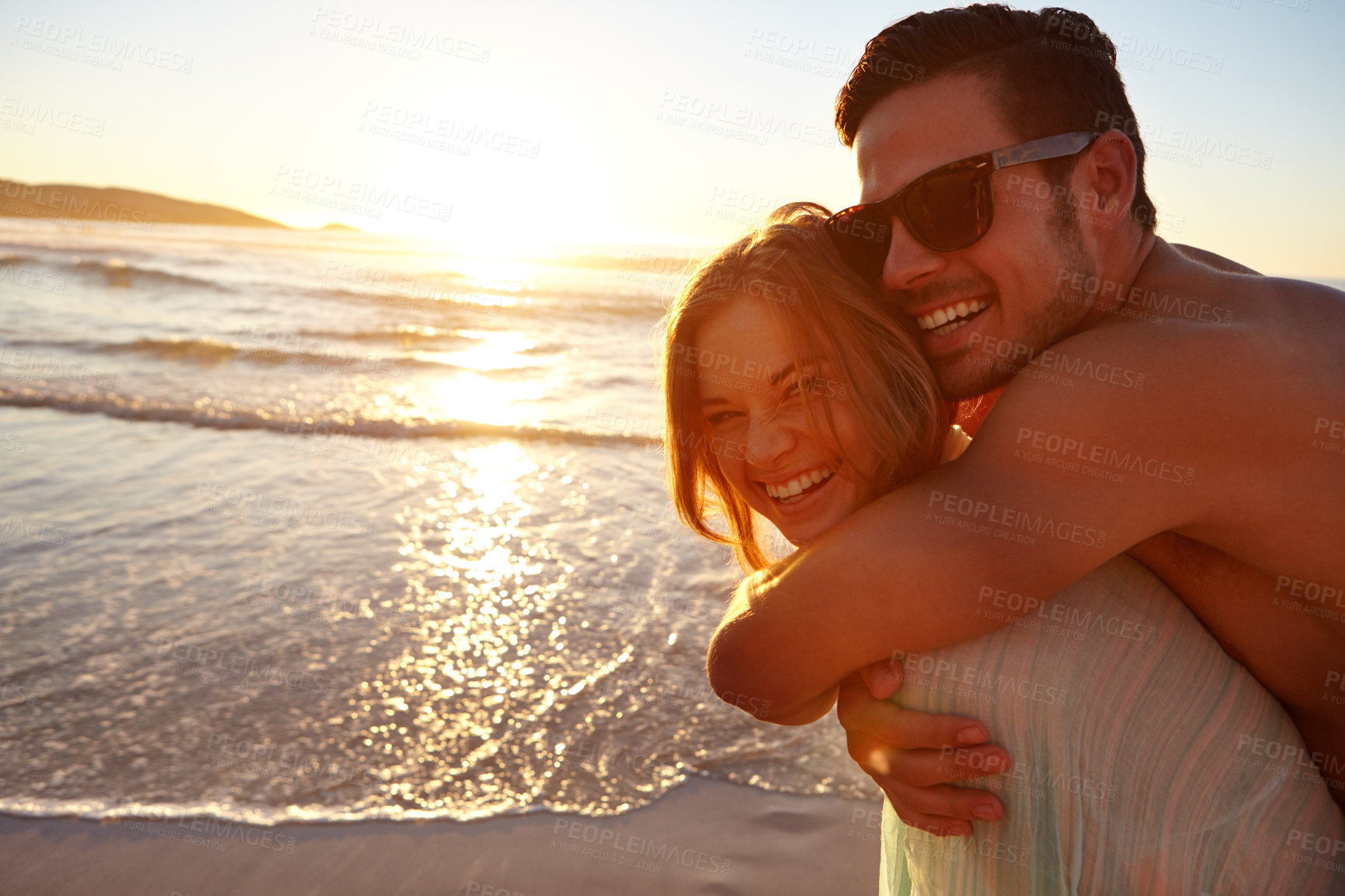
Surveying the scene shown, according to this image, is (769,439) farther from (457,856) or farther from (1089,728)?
(457,856)

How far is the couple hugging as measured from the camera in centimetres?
183

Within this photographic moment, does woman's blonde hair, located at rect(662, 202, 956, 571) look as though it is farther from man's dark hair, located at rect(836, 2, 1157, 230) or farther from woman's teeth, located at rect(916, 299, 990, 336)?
man's dark hair, located at rect(836, 2, 1157, 230)

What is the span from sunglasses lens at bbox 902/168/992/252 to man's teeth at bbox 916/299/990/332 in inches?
6.4

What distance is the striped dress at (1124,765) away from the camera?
183 centimetres

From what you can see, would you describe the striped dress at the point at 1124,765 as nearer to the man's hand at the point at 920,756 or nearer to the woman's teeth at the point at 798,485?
the man's hand at the point at 920,756

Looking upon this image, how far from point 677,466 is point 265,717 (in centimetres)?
241

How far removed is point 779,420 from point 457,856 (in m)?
2.02

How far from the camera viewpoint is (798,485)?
8.55ft

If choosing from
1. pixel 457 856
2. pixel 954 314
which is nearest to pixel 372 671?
pixel 457 856

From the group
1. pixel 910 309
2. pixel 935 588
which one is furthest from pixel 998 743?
pixel 910 309

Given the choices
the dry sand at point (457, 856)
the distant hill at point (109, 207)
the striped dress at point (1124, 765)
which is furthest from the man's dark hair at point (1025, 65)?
the distant hill at point (109, 207)

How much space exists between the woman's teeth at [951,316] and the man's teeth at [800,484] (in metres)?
0.50

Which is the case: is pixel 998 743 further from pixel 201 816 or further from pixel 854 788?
pixel 201 816

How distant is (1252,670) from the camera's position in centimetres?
210
